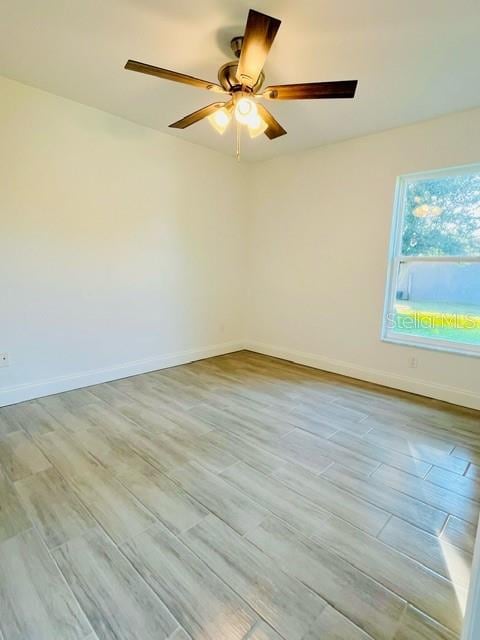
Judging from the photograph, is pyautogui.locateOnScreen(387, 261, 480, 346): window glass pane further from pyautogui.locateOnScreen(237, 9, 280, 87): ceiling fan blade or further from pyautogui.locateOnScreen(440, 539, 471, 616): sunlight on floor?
pyautogui.locateOnScreen(237, 9, 280, 87): ceiling fan blade

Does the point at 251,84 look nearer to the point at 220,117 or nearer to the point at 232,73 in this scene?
the point at 232,73

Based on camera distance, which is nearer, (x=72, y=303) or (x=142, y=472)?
(x=142, y=472)

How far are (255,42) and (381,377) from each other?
120 inches

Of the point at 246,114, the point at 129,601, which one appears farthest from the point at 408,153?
the point at 129,601

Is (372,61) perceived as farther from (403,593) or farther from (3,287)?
(3,287)

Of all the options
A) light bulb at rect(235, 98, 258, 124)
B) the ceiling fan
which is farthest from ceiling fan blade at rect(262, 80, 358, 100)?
light bulb at rect(235, 98, 258, 124)

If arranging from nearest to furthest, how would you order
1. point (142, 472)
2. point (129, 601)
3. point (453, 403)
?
point (129, 601), point (142, 472), point (453, 403)

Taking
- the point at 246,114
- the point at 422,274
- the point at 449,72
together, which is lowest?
the point at 422,274

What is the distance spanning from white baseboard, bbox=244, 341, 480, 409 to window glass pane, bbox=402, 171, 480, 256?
1259mm

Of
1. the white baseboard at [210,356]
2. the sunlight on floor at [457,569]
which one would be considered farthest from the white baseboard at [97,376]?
the sunlight on floor at [457,569]

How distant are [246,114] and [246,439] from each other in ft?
7.18

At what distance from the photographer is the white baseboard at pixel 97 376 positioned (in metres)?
2.74

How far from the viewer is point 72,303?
2.98 meters

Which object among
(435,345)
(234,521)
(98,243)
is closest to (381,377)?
(435,345)
